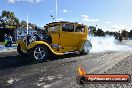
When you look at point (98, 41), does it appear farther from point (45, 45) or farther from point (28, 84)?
point (28, 84)

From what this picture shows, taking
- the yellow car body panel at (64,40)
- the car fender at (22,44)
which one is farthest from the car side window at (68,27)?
the car fender at (22,44)

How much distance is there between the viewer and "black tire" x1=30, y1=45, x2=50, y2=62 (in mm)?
11688

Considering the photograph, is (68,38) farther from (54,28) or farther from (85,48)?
(85,48)

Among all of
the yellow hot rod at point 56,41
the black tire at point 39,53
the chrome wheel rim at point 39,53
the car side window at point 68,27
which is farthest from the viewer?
the car side window at point 68,27

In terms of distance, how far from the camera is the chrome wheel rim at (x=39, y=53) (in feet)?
38.8

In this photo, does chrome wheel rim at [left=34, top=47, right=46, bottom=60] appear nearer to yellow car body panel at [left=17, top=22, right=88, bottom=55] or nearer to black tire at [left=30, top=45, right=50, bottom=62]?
black tire at [left=30, top=45, right=50, bottom=62]

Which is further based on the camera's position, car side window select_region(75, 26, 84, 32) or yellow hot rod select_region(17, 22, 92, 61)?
car side window select_region(75, 26, 84, 32)

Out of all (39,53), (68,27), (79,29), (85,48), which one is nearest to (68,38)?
(68,27)

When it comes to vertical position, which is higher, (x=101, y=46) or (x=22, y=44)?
(x=22, y=44)

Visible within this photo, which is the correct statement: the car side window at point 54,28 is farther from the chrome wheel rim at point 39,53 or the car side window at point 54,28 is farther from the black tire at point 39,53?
the chrome wheel rim at point 39,53

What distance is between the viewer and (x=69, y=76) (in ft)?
27.3

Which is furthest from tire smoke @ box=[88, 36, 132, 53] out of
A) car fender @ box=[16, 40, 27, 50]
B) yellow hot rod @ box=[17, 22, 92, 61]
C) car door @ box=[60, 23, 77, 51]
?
car fender @ box=[16, 40, 27, 50]

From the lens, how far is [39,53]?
468 inches

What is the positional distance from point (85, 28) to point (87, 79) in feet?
36.7
